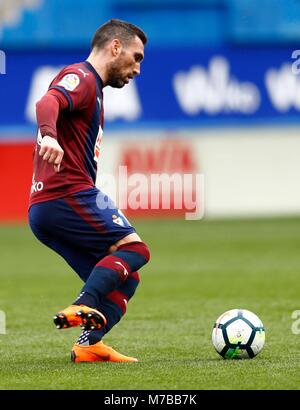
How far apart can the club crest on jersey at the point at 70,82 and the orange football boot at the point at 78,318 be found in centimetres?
117

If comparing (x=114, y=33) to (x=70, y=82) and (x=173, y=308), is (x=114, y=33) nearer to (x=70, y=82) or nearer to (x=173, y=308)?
(x=70, y=82)

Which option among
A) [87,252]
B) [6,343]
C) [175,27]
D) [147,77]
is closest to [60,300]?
[6,343]

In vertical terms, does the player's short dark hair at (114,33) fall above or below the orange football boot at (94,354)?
above

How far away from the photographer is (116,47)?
6.05 meters

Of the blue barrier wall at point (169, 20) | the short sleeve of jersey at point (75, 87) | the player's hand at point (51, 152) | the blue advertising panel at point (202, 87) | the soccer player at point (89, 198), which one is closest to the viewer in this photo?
the player's hand at point (51, 152)

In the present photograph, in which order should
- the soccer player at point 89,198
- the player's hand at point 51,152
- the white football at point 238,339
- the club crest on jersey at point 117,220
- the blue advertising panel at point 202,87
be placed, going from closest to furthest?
the player's hand at point 51,152, the soccer player at point 89,198, the club crest on jersey at point 117,220, the white football at point 238,339, the blue advertising panel at point 202,87

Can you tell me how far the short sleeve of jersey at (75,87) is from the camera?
5746 millimetres

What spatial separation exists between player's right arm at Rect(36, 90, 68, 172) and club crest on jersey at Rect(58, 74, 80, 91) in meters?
0.10

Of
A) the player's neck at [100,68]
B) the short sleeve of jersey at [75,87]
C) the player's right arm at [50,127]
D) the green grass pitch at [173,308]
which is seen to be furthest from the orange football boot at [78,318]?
the player's neck at [100,68]

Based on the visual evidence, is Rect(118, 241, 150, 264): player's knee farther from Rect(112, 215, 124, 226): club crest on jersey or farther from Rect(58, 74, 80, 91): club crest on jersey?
Rect(58, 74, 80, 91): club crest on jersey

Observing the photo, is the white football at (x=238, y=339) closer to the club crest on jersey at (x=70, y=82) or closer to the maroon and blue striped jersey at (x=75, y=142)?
the maroon and blue striped jersey at (x=75, y=142)

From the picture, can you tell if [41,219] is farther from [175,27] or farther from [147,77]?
[175,27]

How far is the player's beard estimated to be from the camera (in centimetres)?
607

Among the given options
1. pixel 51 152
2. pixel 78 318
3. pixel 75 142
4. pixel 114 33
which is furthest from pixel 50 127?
pixel 78 318
